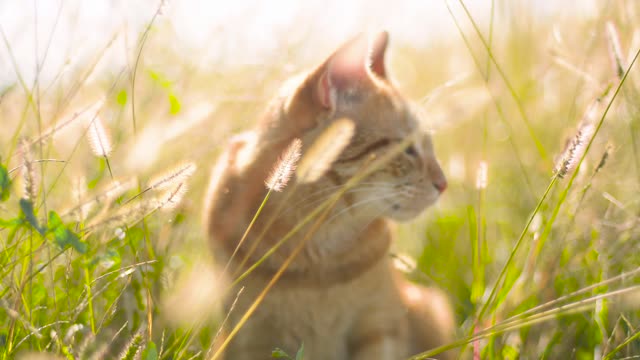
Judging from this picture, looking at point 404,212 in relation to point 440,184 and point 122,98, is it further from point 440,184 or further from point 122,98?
point 122,98

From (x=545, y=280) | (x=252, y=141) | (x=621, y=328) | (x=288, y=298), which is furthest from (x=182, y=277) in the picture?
(x=621, y=328)

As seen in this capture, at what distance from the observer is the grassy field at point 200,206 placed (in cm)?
112

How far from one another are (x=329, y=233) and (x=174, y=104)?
0.49 meters

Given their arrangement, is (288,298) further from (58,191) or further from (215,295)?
(58,191)

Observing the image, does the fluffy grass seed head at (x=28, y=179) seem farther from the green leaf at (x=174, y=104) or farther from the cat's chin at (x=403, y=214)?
the cat's chin at (x=403, y=214)

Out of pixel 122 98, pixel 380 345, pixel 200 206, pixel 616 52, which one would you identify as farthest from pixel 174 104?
pixel 616 52

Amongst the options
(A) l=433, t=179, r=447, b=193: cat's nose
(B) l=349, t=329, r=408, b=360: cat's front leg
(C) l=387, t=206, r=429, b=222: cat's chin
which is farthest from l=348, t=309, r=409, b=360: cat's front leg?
(A) l=433, t=179, r=447, b=193: cat's nose

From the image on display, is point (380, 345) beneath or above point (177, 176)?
beneath

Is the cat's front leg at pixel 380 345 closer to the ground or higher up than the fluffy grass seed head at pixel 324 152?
closer to the ground

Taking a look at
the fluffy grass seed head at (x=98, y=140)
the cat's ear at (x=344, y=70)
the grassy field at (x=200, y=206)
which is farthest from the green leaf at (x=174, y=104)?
the fluffy grass seed head at (x=98, y=140)

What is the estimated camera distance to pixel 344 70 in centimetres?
184

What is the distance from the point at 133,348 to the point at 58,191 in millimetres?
1417

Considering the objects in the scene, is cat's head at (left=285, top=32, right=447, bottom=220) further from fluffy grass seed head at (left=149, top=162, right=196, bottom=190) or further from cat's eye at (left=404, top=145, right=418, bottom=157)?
fluffy grass seed head at (left=149, top=162, right=196, bottom=190)

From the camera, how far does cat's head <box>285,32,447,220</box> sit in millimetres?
1801
